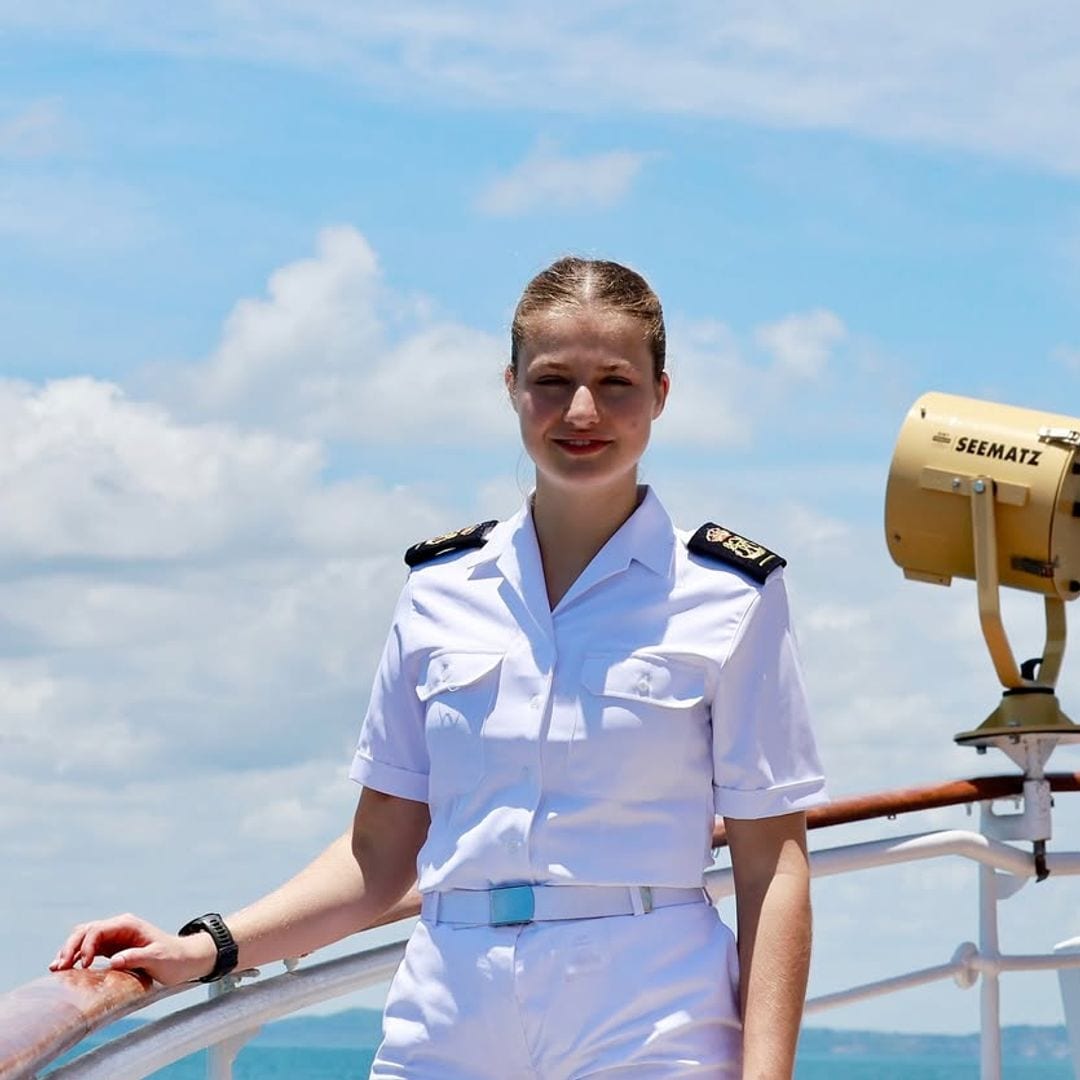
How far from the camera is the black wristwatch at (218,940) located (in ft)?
6.13

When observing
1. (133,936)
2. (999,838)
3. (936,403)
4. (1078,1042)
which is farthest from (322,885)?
(936,403)

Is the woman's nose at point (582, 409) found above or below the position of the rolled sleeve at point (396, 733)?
above

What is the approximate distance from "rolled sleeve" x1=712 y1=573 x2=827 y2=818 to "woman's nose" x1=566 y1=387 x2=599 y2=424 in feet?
0.73

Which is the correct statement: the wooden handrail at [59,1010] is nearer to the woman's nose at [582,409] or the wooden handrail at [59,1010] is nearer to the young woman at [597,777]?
the young woman at [597,777]

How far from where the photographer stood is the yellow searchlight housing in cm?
412

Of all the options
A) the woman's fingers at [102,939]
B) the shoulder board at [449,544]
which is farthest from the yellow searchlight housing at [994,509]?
the woman's fingers at [102,939]

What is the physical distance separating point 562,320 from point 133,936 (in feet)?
2.31

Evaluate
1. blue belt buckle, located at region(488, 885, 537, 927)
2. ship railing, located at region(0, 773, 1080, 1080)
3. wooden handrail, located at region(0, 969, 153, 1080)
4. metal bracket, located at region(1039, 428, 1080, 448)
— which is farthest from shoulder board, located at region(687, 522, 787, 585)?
metal bracket, located at region(1039, 428, 1080, 448)

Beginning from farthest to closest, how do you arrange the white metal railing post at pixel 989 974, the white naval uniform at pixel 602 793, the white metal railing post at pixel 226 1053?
the white metal railing post at pixel 989 974 → the white metal railing post at pixel 226 1053 → the white naval uniform at pixel 602 793

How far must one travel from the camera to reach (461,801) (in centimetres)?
175

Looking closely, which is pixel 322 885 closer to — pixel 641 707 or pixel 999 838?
pixel 641 707

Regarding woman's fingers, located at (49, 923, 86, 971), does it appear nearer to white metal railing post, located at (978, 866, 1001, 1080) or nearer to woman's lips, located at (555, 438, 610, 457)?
woman's lips, located at (555, 438, 610, 457)

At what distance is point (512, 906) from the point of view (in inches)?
66.4

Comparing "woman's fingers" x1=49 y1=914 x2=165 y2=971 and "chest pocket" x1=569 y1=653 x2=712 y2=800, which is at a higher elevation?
"chest pocket" x1=569 y1=653 x2=712 y2=800
